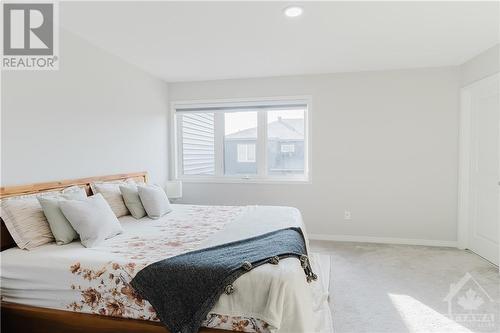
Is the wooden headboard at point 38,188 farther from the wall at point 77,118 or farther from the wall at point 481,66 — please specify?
the wall at point 481,66

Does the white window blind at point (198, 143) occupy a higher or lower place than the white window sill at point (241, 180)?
higher

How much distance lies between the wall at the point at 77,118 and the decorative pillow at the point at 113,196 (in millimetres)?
259

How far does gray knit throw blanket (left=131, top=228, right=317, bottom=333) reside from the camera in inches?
61.3

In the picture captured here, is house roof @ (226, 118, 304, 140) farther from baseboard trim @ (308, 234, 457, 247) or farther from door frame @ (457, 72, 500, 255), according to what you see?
door frame @ (457, 72, 500, 255)

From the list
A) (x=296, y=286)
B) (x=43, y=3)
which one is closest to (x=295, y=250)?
(x=296, y=286)

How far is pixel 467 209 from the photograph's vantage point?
3828 millimetres

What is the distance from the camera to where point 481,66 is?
3418 millimetres

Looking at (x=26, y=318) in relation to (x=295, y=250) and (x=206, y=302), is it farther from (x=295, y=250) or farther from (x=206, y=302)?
(x=295, y=250)

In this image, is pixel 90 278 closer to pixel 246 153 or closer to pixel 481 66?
pixel 246 153

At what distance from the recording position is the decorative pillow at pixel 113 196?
2.85 m

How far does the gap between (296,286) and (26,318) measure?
1.70 metres
